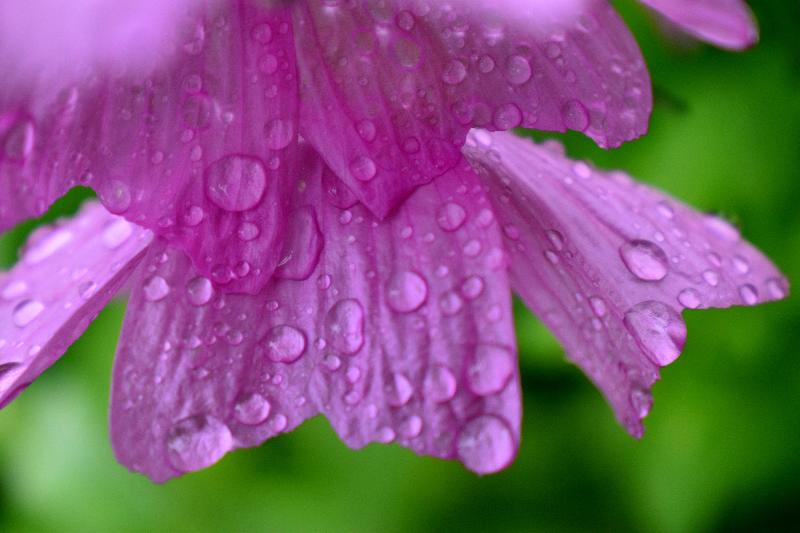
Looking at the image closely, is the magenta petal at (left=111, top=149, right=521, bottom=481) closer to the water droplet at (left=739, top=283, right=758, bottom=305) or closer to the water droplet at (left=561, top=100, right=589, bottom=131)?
the water droplet at (left=561, top=100, right=589, bottom=131)

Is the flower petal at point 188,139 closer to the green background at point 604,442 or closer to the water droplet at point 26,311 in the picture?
the water droplet at point 26,311

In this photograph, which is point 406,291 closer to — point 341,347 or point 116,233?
point 341,347

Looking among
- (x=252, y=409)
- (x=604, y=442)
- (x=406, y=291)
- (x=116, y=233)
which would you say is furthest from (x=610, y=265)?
(x=604, y=442)

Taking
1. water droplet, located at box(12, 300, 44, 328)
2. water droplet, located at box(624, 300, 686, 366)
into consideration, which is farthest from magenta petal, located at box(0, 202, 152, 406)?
water droplet, located at box(624, 300, 686, 366)

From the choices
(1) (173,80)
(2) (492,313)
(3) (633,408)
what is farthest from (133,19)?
(3) (633,408)

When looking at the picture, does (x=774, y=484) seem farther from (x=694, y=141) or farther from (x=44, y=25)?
(x=44, y=25)

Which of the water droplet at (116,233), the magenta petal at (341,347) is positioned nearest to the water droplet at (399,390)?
the magenta petal at (341,347)
